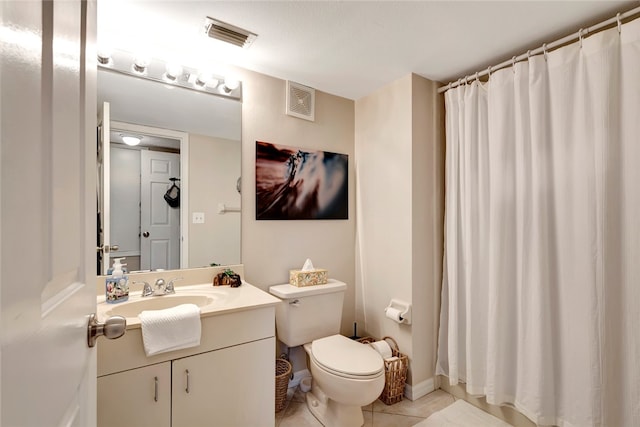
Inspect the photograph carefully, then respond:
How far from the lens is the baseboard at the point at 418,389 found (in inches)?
80.4

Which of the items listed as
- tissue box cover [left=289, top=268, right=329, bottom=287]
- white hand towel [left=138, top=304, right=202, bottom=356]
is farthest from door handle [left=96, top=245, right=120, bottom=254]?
tissue box cover [left=289, top=268, right=329, bottom=287]

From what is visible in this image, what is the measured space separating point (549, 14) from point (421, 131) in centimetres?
88

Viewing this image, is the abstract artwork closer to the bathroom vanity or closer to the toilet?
the toilet

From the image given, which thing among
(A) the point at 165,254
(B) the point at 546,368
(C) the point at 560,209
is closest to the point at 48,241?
(A) the point at 165,254

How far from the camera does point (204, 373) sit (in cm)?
139

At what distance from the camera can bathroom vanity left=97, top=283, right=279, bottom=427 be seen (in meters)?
1.23

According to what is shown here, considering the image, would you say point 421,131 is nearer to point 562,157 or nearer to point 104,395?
point 562,157

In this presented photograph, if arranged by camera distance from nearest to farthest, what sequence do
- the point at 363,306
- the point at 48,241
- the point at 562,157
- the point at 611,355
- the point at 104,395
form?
the point at 48,241
the point at 104,395
the point at 611,355
the point at 562,157
the point at 363,306

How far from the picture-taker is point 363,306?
247 cm

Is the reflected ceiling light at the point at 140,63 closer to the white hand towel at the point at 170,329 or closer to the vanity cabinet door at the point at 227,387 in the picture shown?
the white hand towel at the point at 170,329

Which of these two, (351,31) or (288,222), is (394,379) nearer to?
(288,222)

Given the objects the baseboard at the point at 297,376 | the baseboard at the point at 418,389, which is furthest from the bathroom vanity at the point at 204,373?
the baseboard at the point at 418,389

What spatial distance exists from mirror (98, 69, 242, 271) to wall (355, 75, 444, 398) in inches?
42.3

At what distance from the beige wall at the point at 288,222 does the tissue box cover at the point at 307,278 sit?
117 millimetres
